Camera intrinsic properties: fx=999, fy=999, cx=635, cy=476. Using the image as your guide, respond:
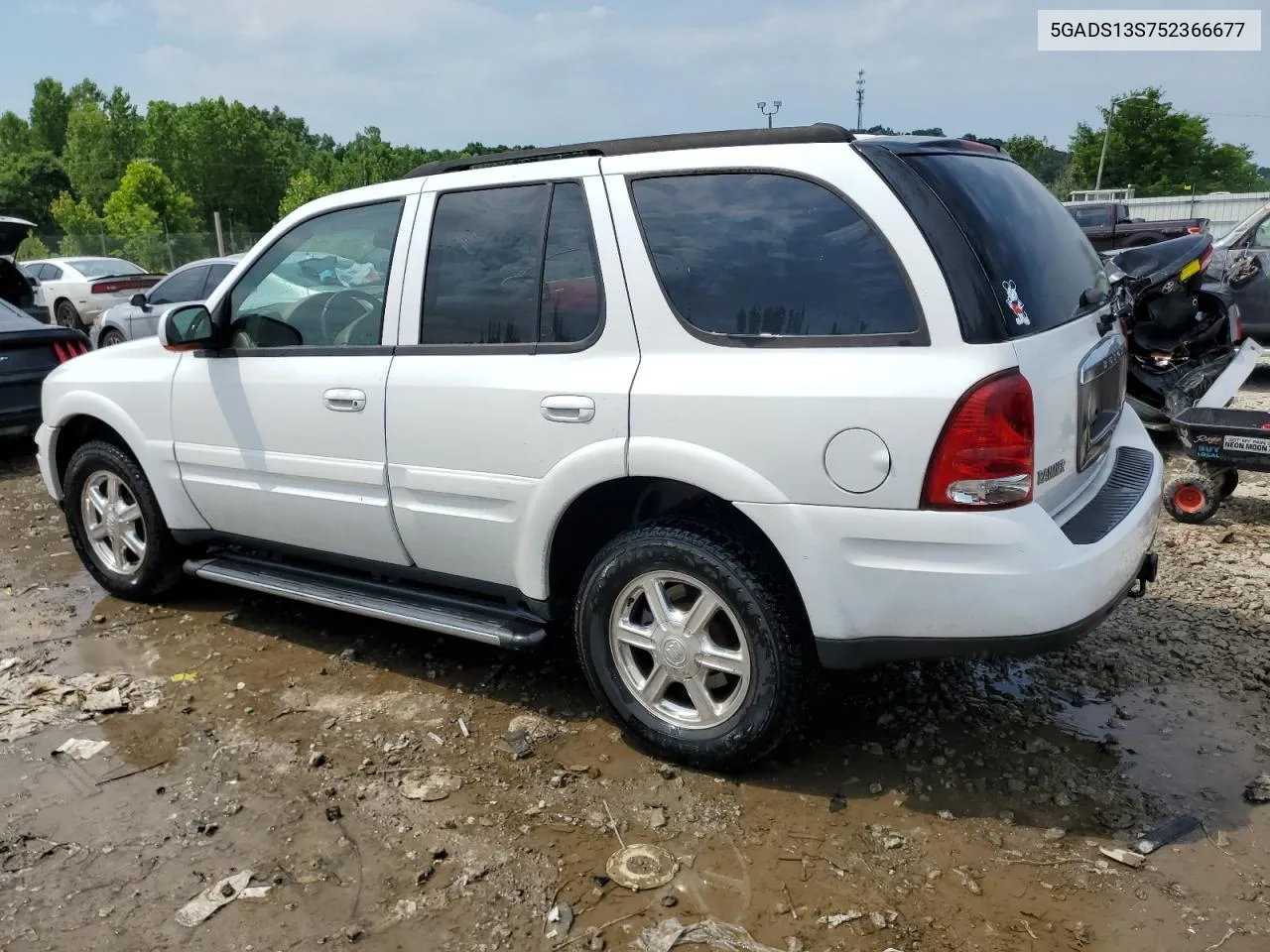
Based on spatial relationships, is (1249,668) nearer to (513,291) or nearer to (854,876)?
(854,876)

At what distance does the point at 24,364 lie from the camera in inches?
320

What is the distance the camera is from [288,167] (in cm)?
6600

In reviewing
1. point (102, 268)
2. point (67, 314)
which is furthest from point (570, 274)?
point (102, 268)

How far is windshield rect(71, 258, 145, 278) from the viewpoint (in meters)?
19.0

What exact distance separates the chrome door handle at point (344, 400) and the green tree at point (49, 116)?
97.5 m

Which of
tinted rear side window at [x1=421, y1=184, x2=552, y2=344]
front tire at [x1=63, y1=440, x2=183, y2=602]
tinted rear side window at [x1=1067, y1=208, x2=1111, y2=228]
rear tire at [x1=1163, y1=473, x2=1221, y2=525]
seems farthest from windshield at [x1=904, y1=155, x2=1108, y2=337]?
tinted rear side window at [x1=1067, y1=208, x2=1111, y2=228]

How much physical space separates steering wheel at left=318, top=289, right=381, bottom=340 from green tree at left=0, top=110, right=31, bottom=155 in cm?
9431

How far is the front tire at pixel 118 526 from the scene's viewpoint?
190 inches

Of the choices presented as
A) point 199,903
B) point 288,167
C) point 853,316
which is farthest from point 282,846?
point 288,167

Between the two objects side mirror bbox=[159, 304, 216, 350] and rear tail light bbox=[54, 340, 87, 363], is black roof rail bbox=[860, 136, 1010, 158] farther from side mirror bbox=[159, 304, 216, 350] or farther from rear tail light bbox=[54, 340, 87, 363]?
rear tail light bbox=[54, 340, 87, 363]

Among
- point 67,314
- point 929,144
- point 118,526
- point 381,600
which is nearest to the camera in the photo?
point 929,144

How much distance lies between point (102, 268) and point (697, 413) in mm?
19785

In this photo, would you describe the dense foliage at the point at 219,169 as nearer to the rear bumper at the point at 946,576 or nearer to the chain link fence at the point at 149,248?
the chain link fence at the point at 149,248

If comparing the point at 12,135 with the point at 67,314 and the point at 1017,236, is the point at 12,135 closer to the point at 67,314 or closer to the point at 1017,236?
the point at 67,314
